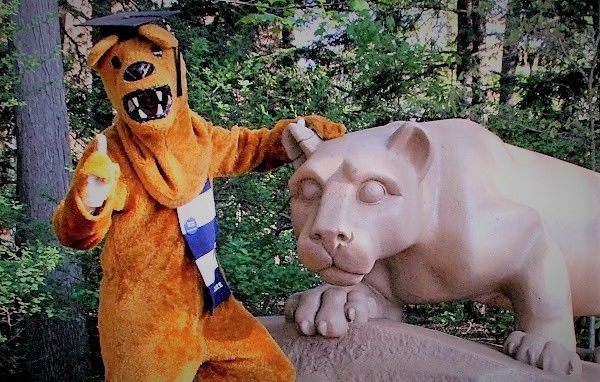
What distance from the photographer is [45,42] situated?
297 centimetres

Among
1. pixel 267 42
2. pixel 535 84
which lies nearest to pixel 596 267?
pixel 535 84

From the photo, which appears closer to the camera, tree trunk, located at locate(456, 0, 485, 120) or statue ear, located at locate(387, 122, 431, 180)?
statue ear, located at locate(387, 122, 431, 180)

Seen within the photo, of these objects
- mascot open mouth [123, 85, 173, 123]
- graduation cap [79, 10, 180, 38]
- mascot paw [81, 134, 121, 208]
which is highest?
graduation cap [79, 10, 180, 38]

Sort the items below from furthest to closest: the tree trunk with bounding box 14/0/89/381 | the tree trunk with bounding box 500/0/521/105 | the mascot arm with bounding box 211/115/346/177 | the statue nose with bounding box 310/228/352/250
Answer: the tree trunk with bounding box 14/0/89/381 < the tree trunk with bounding box 500/0/521/105 < the mascot arm with bounding box 211/115/346/177 < the statue nose with bounding box 310/228/352/250

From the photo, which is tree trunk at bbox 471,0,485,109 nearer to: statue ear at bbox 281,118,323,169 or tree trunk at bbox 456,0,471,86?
tree trunk at bbox 456,0,471,86

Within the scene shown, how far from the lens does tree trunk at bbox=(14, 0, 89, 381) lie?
2943 millimetres

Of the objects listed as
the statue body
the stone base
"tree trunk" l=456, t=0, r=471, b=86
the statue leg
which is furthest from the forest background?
the stone base

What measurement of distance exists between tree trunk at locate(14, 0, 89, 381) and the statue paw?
7.25ft

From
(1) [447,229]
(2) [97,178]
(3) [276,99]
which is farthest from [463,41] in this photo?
(2) [97,178]

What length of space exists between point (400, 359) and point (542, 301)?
1.05 ft

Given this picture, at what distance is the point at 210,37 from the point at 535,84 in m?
1.73

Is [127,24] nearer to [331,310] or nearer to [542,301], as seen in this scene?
[331,310]

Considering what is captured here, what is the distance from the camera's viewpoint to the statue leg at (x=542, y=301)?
138 cm

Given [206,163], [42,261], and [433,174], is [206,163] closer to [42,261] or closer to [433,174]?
[433,174]
